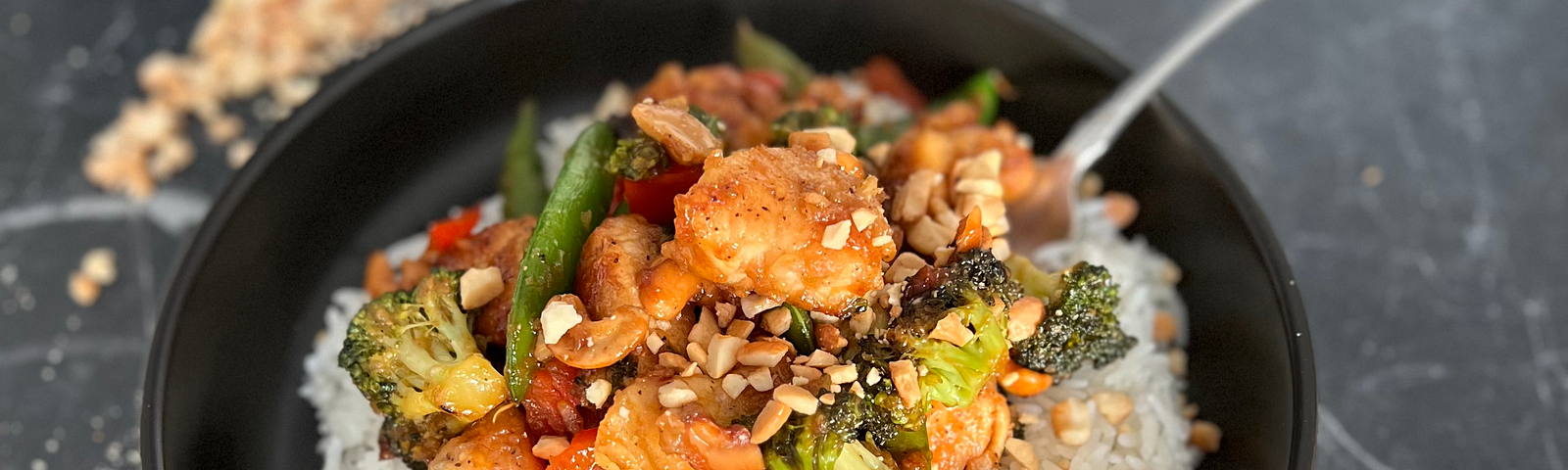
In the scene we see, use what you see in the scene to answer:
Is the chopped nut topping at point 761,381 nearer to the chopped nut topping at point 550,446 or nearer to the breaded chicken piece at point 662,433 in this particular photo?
the breaded chicken piece at point 662,433

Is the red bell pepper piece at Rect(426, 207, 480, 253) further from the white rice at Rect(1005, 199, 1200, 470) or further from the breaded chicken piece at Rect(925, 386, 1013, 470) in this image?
the white rice at Rect(1005, 199, 1200, 470)

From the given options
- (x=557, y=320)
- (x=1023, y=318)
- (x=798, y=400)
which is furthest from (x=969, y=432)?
(x=557, y=320)

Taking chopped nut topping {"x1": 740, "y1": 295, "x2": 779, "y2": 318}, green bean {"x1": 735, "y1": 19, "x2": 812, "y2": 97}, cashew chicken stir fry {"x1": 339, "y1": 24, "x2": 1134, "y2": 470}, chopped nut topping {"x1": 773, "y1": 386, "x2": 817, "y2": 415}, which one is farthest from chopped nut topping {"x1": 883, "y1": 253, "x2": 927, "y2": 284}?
green bean {"x1": 735, "y1": 19, "x2": 812, "y2": 97}

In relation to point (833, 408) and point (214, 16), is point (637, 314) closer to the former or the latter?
point (833, 408)

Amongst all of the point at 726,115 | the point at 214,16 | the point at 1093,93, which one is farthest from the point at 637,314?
the point at 214,16

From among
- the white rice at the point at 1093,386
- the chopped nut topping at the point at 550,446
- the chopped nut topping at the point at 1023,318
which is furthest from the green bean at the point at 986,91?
the chopped nut topping at the point at 550,446

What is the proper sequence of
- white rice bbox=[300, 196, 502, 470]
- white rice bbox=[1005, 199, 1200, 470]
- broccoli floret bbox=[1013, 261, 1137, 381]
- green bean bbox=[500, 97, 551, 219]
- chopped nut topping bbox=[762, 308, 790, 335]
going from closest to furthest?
1. chopped nut topping bbox=[762, 308, 790, 335]
2. broccoli floret bbox=[1013, 261, 1137, 381]
3. white rice bbox=[1005, 199, 1200, 470]
4. white rice bbox=[300, 196, 502, 470]
5. green bean bbox=[500, 97, 551, 219]
